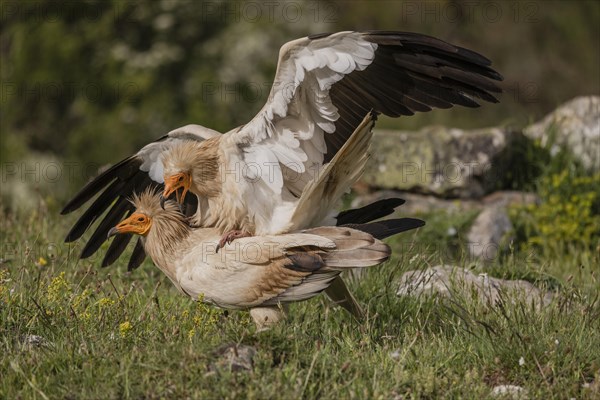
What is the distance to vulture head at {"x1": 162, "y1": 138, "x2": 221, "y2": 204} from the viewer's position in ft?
17.4

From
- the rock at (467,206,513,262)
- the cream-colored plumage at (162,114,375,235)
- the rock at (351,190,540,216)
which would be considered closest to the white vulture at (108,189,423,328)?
the cream-colored plumage at (162,114,375,235)

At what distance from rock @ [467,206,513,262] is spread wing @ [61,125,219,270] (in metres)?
2.59

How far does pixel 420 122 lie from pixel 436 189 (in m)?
4.51

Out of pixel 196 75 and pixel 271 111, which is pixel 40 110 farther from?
pixel 271 111

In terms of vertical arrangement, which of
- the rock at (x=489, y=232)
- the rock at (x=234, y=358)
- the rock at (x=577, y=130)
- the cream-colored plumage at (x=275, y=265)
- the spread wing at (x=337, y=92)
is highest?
the spread wing at (x=337, y=92)

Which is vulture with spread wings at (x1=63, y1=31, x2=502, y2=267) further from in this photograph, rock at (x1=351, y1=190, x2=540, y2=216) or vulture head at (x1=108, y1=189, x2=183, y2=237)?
rock at (x1=351, y1=190, x2=540, y2=216)

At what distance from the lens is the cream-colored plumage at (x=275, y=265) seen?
4836 mm

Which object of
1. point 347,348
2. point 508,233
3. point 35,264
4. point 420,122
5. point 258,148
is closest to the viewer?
point 347,348

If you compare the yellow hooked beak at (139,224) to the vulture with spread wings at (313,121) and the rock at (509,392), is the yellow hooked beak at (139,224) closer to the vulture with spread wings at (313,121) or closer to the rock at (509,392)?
the vulture with spread wings at (313,121)

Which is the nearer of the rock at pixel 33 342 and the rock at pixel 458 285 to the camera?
the rock at pixel 33 342

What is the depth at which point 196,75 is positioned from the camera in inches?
571

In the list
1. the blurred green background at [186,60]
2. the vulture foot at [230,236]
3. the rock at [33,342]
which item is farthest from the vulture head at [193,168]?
the blurred green background at [186,60]

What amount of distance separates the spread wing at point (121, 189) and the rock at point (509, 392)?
247 centimetres

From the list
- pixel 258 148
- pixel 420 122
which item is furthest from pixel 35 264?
pixel 420 122
